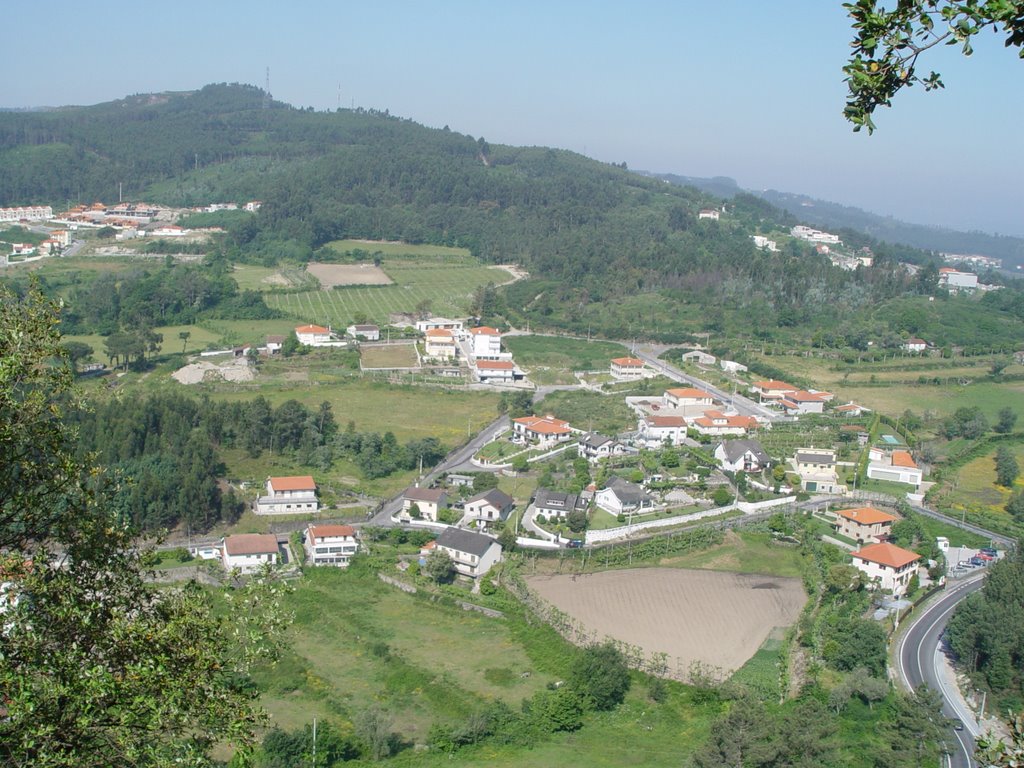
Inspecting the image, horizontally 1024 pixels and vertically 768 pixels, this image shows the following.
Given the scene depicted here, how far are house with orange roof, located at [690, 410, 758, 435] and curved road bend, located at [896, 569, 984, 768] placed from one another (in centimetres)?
827

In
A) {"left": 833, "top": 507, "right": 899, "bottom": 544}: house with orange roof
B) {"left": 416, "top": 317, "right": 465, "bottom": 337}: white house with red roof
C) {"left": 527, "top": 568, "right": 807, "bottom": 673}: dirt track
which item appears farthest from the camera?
{"left": 416, "top": 317, "right": 465, "bottom": 337}: white house with red roof

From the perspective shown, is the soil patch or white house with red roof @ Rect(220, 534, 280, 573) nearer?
white house with red roof @ Rect(220, 534, 280, 573)

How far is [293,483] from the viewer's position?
18984 mm

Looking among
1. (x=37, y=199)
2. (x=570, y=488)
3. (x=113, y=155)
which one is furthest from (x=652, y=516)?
(x=113, y=155)

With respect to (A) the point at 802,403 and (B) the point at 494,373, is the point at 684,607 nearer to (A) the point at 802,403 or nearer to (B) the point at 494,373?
(A) the point at 802,403

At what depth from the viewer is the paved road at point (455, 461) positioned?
61.1 feet

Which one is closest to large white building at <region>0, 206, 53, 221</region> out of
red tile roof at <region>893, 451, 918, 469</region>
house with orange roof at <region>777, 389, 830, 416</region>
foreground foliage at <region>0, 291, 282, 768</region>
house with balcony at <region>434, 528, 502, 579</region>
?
house with orange roof at <region>777, 389, 830, 416</region>

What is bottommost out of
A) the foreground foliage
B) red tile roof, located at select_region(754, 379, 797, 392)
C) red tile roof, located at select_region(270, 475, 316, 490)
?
red tile roof, located at select_region(270, 475, 316, 490)

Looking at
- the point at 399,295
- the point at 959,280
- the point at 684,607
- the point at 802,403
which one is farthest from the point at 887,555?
the point at 959,280

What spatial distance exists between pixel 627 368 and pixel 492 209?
1291 inches

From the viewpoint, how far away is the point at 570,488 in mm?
19953

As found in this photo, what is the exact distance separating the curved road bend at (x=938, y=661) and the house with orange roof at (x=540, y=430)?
32.4ft

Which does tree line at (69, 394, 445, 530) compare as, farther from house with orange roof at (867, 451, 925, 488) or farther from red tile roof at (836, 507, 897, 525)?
house with orange roof at (867, 451, 925, 488)

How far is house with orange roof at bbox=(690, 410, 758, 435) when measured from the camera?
80.0 ft
